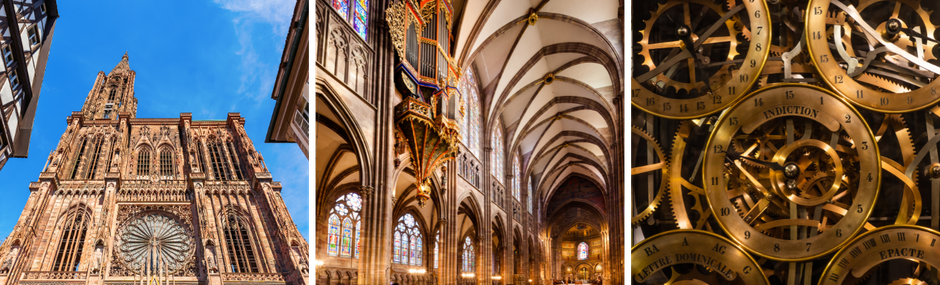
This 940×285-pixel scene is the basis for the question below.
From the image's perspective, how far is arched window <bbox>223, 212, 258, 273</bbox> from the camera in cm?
2820

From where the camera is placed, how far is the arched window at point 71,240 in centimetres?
2631

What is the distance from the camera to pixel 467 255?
82.6 ft

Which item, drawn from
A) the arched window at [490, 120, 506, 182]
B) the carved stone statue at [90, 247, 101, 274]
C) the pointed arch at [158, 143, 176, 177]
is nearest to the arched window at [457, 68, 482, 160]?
the arched window at [490, 120, 506, 182]

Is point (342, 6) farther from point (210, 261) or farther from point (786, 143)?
point (210, 261)

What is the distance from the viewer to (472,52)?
1616cm

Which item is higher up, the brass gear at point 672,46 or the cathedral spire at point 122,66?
the cathedral spire at point 122,66

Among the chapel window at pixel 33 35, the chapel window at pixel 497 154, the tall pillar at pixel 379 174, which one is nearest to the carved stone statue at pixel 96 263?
the chapel window at pixel 33 35

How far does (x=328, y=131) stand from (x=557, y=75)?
1143 cm

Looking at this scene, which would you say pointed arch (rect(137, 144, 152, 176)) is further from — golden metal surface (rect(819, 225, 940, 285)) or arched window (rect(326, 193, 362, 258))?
golden metal surface (rect(819, 225, 940, 285))

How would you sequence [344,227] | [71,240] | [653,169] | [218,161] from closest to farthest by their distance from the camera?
[653,169], [344,227], [71,240], [218,161]

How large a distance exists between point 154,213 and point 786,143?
3571 cm

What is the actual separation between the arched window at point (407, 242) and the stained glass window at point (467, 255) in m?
4.04

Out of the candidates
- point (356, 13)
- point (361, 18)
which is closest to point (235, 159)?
point (361, 18)

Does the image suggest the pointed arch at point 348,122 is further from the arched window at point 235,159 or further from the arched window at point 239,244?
the arched window at point 235,159
